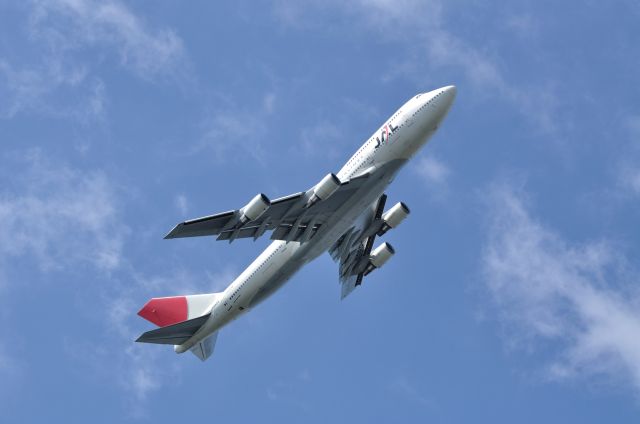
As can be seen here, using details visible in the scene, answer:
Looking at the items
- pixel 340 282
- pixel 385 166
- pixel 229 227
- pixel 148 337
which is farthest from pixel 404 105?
pixel 148 337

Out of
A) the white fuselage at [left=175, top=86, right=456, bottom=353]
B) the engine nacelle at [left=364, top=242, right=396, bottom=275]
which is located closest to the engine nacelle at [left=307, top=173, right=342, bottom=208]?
the white fuselage at [left=175, top=86, right=456, bottom=353]

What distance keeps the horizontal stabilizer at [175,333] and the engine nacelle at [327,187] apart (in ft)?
41.4

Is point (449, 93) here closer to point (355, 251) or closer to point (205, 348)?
point (355, 251)

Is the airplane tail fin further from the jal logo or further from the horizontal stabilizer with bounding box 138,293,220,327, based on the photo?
the jal logo

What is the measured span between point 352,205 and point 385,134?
4688mm

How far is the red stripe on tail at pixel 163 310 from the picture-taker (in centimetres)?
6525

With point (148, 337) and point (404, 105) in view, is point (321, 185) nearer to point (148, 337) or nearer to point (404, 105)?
point (404, 105)

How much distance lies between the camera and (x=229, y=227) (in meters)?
55.8

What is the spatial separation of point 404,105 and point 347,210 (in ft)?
23.3

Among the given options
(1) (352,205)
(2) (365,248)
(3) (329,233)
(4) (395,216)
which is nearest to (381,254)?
(2) (365,248)

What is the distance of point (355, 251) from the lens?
66.5 meters

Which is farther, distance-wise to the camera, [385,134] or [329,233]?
[329,233]

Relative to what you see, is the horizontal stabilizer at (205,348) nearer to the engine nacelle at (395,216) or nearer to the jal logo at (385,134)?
the engine nacelle at (395,216)

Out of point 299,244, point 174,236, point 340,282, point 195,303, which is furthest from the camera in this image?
point 340,282
